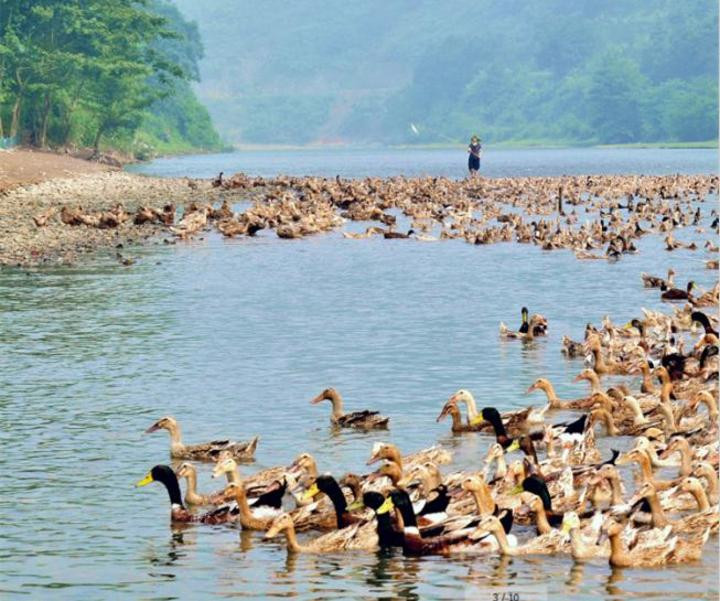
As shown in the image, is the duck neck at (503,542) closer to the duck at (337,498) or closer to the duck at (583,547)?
the duck at (583,547)

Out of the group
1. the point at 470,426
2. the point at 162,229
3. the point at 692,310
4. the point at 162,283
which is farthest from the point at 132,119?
the point at 470,426

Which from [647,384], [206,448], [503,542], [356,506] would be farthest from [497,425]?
[503,542]

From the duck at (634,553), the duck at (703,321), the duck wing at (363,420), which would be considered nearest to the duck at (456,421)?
the duck wing at (363,420)

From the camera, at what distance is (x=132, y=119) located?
140625 mm

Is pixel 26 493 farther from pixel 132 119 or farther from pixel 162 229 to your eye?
pixel 132 119

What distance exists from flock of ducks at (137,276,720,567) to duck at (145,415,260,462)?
20 mm

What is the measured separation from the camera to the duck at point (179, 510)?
61.2 feet

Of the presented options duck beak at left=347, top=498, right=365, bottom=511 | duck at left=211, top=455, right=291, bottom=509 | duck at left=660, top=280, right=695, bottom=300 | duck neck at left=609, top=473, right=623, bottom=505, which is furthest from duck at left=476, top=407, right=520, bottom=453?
duck at left=660, top=280, right=695, bottom=300

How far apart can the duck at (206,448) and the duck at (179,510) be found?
240 cm

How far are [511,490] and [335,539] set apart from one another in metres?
2.31

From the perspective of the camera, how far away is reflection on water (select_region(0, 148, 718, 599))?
16.5 metres

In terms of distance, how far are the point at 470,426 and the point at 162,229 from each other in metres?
38.4

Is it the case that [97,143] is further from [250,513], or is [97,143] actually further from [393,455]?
[250,513]

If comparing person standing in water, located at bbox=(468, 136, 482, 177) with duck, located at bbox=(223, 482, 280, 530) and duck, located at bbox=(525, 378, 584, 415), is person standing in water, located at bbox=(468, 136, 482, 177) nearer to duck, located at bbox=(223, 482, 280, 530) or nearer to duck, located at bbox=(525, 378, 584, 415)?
duck, located at bbox=(525, 378, 584, 415)
